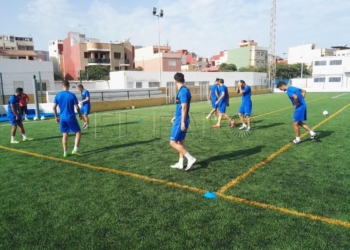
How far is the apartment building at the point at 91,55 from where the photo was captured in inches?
2336

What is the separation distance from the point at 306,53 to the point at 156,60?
67.5 m

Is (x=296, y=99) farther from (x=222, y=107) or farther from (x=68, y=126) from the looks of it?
(x=68, y=126)

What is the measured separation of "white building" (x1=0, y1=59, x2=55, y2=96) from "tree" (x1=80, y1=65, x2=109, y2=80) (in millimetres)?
20843

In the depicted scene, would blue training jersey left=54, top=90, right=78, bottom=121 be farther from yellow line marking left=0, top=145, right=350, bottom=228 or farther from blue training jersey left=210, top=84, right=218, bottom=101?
blue training jersey left=210, top=84, right=218, bottom=101

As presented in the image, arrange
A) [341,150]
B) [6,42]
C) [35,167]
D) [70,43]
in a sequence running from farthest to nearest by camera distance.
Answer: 1. [6,42]
2. [70,43]
3. [341,150]
4. [35,167]

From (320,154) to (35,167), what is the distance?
7054 millimetres

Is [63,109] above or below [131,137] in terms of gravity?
above

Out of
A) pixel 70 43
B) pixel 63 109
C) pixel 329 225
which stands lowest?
pixel 329 225

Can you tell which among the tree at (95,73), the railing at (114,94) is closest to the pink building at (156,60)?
the tree at (95,73)

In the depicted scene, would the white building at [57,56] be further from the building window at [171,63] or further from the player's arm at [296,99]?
the player's arm at [296,99]

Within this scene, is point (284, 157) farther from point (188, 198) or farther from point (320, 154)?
point (188, 198)

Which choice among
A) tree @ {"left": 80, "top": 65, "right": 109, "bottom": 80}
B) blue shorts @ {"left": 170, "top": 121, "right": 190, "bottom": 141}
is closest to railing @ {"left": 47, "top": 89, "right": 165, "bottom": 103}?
blue shorts @ {"left": 170, "top": 121, "right": 190, "bottom": 141}

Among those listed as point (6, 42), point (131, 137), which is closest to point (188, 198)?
point (131, 137)

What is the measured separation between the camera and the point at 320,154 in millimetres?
7168
